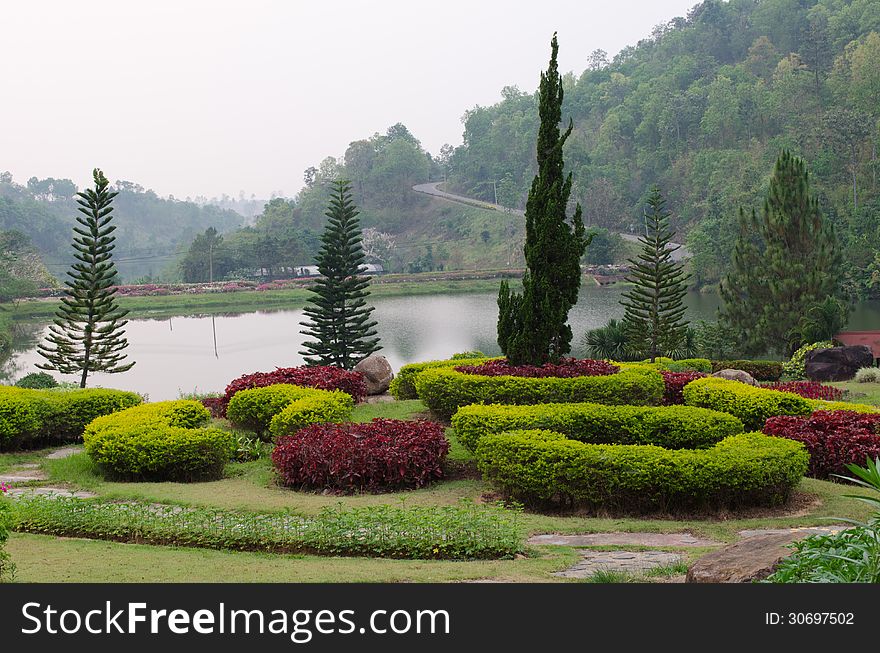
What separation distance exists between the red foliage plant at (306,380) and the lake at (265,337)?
9082mm

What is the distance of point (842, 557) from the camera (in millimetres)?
3281

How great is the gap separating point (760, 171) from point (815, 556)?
147 ft

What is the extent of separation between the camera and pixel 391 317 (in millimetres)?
33031

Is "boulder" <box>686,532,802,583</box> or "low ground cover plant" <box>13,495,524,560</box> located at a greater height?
"boulder" <box>686,532,802,583</box>

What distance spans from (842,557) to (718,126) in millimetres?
54761

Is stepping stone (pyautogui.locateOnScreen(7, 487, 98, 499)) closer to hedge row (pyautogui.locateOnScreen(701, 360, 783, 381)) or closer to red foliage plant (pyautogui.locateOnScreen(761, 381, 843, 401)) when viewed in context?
red foliage plant (pyautogui.locateOnScreen(761, 381, 843, 401))

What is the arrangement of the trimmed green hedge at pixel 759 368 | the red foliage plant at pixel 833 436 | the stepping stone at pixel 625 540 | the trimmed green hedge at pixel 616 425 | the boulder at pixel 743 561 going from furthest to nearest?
the trimmed green hedge at pixel 759 368, the trimmed green hedge at pixel 616 425, the red foliage plant at pixel 833 436, the stepping stone at pixel 625 540, the boulder at pixel 743 561

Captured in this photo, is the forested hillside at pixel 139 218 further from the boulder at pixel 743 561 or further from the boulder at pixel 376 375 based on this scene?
the boulder at pixel 743 561

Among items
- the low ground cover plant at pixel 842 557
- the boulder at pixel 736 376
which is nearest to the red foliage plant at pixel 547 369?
the boulder at pixel 736 376

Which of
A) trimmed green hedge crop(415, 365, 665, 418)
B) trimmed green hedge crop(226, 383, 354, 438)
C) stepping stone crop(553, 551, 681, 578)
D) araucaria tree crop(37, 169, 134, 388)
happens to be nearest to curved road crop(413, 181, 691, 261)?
araucaria tree crop(37, 169, 134, 388)

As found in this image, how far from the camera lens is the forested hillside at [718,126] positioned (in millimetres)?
41062

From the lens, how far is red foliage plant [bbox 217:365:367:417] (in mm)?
10469

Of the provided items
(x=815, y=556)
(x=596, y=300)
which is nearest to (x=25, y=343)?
(x=596, y=300)

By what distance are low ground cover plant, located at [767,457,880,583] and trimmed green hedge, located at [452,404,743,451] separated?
13.3 feet
